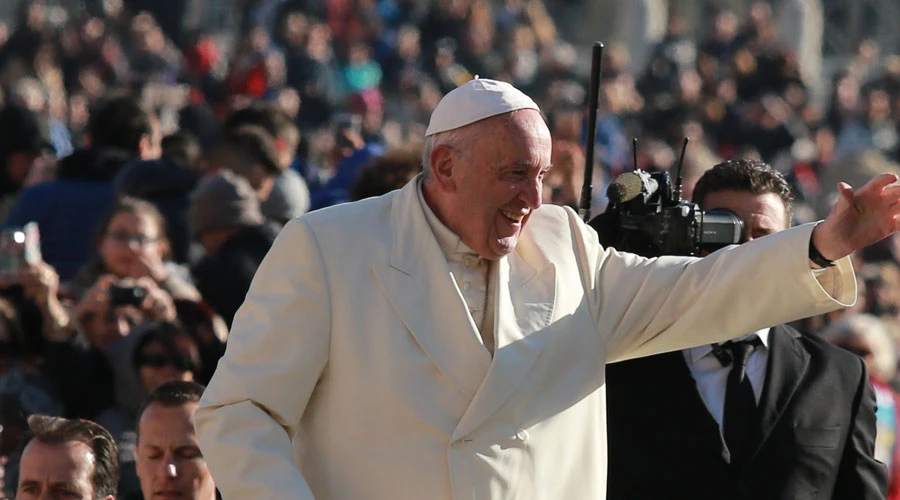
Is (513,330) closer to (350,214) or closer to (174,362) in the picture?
(350,214)

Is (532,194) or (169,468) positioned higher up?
(532,194)

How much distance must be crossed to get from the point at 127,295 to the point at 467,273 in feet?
10.3

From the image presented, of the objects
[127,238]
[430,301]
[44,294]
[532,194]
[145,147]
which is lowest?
[44,294]

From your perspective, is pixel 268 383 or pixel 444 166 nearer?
pixel 268 383

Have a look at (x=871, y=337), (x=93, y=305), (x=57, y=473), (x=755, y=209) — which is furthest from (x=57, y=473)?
(x=871, y=337)

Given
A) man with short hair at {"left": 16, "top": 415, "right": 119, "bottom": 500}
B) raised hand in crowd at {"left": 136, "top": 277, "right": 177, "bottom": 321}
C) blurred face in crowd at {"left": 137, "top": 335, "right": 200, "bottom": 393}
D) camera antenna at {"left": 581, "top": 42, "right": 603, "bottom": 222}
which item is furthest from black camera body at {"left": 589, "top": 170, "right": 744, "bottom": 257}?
raised hand in crowd at {"left": 136, "top": 277, "right": 177, "bottom": 321}

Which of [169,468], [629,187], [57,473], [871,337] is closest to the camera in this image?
[629,187]

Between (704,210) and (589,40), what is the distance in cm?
1945

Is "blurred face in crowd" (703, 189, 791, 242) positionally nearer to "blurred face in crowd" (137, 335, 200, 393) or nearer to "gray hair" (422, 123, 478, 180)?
"gray hair" (422, 123, 478, 180)

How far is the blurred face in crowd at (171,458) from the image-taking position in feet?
20.1

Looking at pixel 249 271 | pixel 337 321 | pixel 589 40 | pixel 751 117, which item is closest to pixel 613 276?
pixel 337 321

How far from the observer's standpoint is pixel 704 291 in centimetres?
489

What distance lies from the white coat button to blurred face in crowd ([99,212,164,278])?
3614 millimetres

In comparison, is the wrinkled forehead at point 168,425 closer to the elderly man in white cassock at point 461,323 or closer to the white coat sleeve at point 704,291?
the elderly man in white cassock at point 461,323
